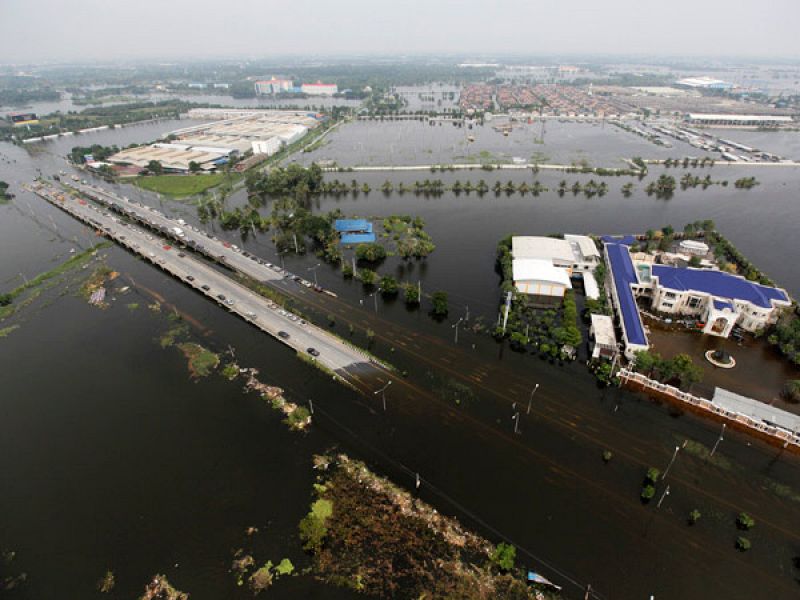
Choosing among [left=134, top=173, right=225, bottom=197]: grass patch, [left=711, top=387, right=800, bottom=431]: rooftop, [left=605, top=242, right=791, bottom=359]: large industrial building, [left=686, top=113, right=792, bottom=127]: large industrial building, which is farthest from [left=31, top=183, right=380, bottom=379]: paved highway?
[left=686, top=113, right=792, bottom=127]: large industrial building

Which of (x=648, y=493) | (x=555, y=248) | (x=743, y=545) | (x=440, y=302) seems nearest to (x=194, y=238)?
(x=440, y=302)

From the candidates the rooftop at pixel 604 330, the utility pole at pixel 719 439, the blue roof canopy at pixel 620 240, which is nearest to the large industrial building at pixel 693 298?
the rooftop at pixel 604 330

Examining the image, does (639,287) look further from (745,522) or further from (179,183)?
(179,183)

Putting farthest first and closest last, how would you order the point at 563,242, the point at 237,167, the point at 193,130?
the point at 193,130
the point at 237,167
the point at 563,242

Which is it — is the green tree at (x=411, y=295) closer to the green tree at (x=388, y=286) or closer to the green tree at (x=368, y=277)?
the green tree at (x=388, y=286)

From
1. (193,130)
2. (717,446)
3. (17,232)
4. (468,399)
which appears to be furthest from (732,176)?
(193,130)

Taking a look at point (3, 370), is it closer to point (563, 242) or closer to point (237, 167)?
point (563, 242)
